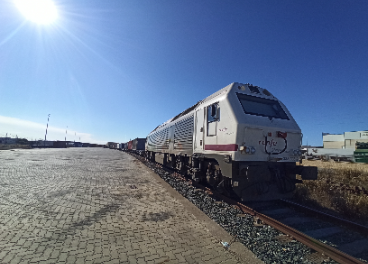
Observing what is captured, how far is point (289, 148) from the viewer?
19.9 feet

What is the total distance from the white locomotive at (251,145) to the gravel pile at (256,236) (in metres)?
0.66

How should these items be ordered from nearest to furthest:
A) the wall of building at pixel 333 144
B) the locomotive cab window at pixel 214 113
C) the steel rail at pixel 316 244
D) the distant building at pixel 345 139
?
the steel rail at pixel 316 244
the locomotive cab window at pixel 214 113
the distant building at pixel 345 139
the wall of building at pixel 333 144

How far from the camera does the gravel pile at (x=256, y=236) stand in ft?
11.1

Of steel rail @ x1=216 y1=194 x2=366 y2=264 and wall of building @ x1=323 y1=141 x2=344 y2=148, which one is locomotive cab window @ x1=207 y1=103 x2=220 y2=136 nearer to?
steel rail @ x1=216 y1=194 x2=366 y2=264

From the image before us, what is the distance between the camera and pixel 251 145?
5582 mm

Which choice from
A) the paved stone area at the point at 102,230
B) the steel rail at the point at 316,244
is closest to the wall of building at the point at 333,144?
the steel rail at the point at 316,244

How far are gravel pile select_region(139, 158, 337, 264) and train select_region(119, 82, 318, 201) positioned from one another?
642 mm

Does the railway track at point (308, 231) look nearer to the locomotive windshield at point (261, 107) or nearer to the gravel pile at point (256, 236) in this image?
the gravel pile at point (256, 236)

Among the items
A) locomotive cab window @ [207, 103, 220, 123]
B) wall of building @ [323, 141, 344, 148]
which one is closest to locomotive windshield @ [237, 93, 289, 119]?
locomotive cab window @ [207, 103, 220, 123]

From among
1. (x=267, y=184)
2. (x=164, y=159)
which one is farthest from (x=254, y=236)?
(x=164, y=159)

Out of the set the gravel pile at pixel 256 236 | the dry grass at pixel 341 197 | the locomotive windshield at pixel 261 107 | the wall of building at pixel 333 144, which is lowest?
the gravel pile at pixel 256 236

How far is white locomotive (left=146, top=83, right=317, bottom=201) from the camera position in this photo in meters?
5.48

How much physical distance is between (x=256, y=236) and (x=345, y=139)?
56.5 metres

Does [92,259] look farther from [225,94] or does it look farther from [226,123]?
[225,94]
